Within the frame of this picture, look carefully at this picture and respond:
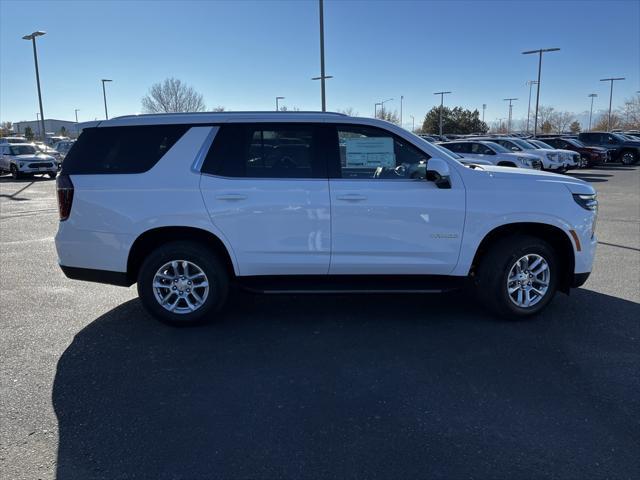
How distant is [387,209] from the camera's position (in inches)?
186

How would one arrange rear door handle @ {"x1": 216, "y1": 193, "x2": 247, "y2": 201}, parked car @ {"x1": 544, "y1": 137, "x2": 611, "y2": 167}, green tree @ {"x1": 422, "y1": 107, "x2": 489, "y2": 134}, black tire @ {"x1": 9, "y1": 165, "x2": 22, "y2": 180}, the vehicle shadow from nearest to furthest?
1. the vehicle shadow
2. rear door handle @ {"x1": 216, "y1": 193, "x2": 247, "y2": 201}
3. black tire @ {"x1": 9, "y1": 165, "x2": 22, "y2": 180}
4. parked car @ {"x1": 544, "y1": 137, "x2": 611, "y2": 167}
5. green tree @ {"x1": 422, "y1": 107, "x2": 489, "y2": 134}

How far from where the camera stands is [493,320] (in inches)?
200

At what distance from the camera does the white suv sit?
472 cm

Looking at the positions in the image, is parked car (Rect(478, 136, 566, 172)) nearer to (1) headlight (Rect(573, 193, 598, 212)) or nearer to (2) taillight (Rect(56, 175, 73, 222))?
(1) headlight (Rect(573, 193, 598, 212))

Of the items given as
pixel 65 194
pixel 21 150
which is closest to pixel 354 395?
pixel 65 194

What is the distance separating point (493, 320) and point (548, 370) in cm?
111

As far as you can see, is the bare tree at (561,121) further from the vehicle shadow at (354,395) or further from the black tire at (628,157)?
the vehicle shadow at (354,395)

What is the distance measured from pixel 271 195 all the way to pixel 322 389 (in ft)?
6.00

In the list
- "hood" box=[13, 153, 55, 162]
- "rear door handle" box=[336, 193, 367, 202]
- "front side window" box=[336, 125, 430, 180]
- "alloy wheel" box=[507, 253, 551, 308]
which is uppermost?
"front side window" box=[336, 125, 430, 180]

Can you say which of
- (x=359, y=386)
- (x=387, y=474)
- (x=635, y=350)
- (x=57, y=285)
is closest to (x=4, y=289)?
(x=57, y=285)

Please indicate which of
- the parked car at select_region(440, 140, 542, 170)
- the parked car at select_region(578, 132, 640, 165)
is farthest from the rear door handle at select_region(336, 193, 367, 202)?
the parked car at select_region(578, 132, 640, 165)

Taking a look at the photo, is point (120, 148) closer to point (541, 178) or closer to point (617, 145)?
point (541, 178)

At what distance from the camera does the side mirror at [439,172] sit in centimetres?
457

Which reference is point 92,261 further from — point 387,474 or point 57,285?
point 387,474
